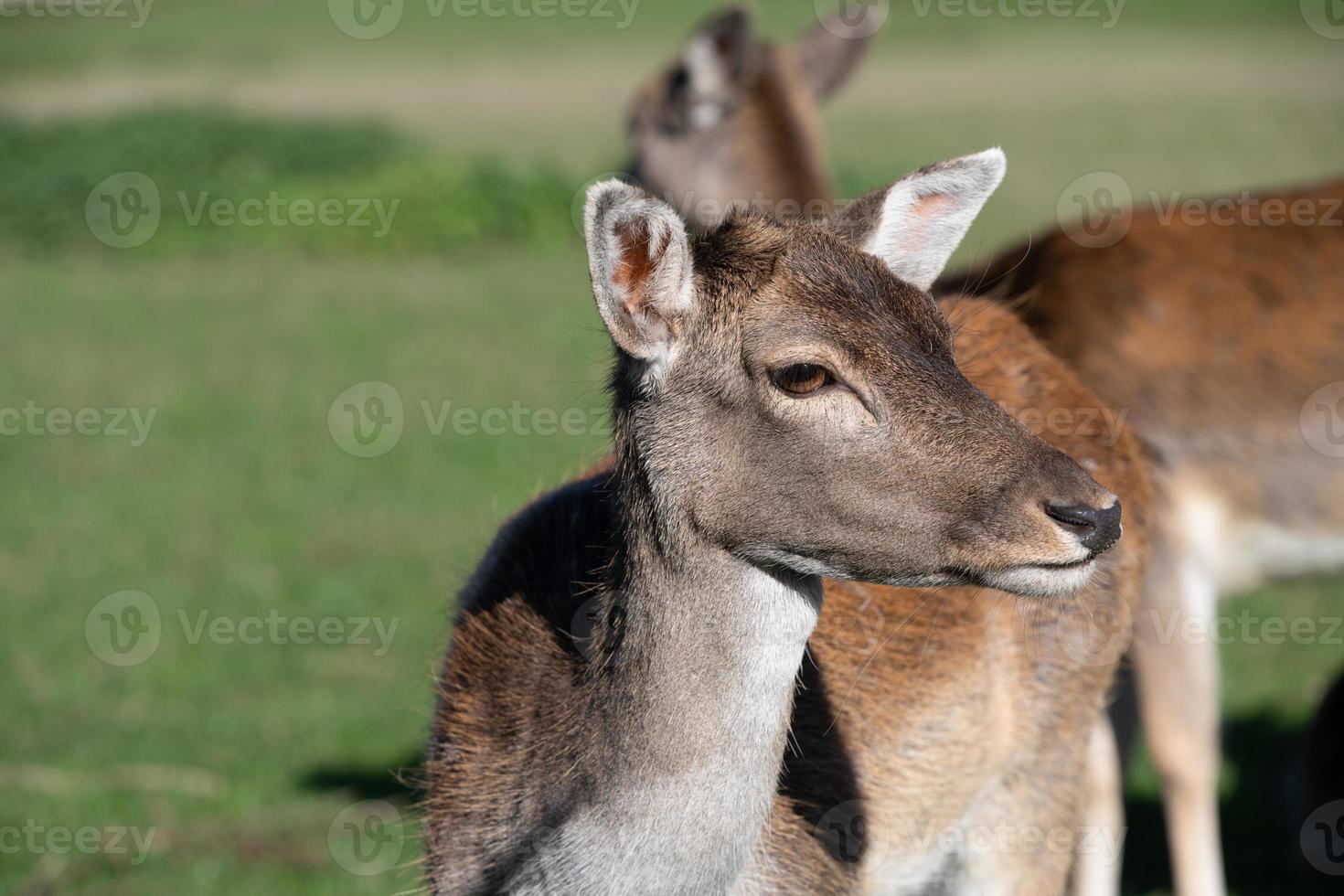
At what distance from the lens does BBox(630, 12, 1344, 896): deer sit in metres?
5.98

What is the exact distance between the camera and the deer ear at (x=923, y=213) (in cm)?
359

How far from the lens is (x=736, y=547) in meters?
3.24

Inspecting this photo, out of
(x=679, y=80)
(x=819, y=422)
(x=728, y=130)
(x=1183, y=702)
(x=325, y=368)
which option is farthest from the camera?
(x=325, y=368)

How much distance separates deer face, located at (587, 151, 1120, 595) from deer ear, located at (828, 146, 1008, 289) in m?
0.28

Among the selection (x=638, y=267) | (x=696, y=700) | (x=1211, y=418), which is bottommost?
(x=696, y=700)

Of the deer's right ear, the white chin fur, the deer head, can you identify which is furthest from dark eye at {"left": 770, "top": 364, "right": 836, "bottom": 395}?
the deer head

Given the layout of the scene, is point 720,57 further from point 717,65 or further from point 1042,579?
point 1042,579

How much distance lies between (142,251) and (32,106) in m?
14.3

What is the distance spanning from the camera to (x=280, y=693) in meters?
7.75

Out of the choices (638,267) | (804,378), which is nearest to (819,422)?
(804,378)

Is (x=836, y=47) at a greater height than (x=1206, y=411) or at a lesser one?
greater

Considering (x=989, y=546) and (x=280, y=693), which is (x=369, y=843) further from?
(x=989, y=546)

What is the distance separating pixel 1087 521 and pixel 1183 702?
338 cm

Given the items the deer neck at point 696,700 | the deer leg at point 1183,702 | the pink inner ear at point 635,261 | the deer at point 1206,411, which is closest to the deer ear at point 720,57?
the deer at point 1206,411
